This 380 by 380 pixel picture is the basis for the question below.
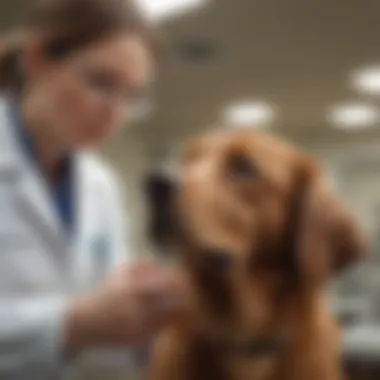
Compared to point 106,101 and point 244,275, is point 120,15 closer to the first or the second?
point 106,101

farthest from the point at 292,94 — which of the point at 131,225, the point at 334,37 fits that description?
the point at 131,225

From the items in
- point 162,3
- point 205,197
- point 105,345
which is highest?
point 162,3

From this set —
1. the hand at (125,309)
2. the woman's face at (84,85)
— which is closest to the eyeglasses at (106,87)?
the woman's face at (84,85)

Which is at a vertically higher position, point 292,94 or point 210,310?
point 292,94

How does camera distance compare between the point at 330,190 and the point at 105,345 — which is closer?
the point at 105,345

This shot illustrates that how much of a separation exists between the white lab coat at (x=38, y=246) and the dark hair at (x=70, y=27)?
28mm

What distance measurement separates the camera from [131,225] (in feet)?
1.40

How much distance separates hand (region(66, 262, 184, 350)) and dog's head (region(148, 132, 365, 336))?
52 mm

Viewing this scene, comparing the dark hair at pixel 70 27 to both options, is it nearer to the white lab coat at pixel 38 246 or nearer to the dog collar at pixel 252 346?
the white lab coat at pixel 38 246

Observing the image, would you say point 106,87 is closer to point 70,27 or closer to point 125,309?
point 70,27

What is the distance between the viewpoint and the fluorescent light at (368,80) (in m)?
0.47

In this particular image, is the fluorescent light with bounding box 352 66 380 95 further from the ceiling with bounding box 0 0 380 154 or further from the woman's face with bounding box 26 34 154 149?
the woman's face with bounding box 26 34 154 149

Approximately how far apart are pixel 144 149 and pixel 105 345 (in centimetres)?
14

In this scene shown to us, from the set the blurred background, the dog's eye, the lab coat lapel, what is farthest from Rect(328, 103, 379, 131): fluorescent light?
the lab coat lapel
